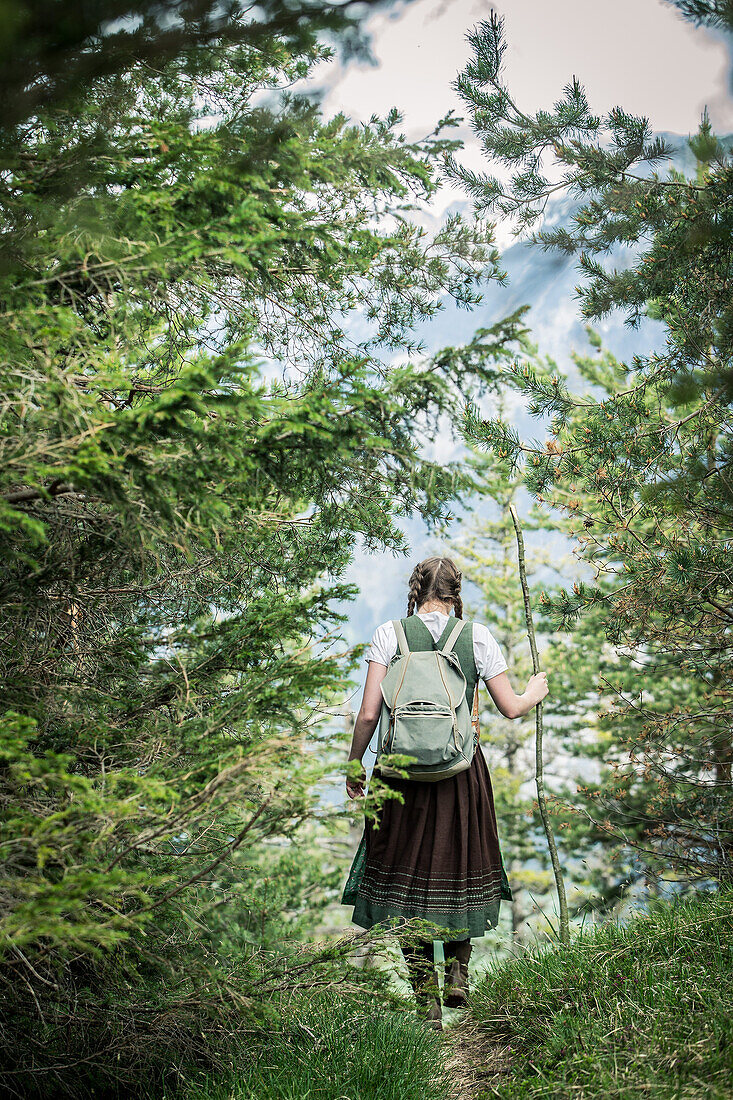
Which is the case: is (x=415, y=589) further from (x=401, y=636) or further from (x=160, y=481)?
(x=160, y=481)

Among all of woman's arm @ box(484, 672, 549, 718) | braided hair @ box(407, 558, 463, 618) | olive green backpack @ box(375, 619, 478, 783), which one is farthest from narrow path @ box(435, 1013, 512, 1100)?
braided hair @ box(407, 558, 463, 618)

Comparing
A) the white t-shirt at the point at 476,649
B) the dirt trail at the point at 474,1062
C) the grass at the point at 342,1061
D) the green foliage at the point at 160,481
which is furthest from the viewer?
the white t-shirt at the point at 476,649

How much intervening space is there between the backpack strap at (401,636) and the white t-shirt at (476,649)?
0.02 metres

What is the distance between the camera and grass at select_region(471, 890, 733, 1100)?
2361 mm

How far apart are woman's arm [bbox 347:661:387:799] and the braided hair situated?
1.30 ft

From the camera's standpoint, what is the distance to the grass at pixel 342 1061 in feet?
8.65

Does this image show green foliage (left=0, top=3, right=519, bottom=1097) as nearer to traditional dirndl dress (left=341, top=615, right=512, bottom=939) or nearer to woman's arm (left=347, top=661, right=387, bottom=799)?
woman's arm (left=347, top=661, right=387, bottom=799)

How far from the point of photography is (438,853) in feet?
10.9

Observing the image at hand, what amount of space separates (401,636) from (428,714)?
0.43m

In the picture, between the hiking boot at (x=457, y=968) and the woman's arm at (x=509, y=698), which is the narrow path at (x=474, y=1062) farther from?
the woman's arm at (x=509, y=698)

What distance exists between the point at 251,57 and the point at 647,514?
3206 millimetres

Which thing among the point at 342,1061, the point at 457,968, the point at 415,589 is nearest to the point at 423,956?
the point at 457,968

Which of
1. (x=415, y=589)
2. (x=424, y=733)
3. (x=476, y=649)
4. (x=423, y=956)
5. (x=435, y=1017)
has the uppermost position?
(x=415, y=589)

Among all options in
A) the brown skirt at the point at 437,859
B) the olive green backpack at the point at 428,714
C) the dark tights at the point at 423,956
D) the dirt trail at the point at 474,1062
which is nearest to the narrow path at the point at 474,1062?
the dirt trail at the point at 474,1062
